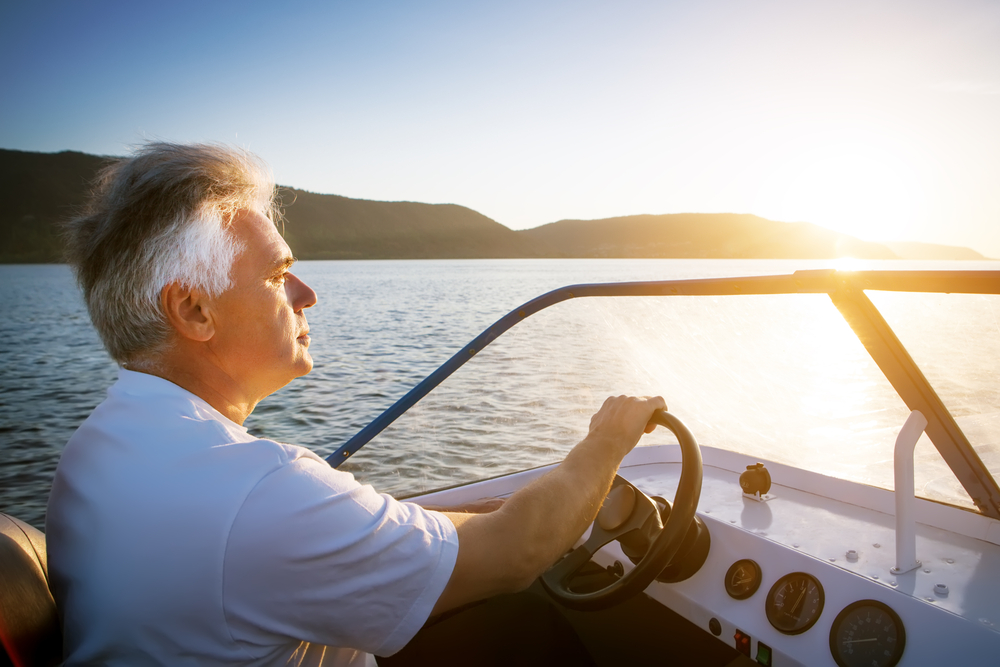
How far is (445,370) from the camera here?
2057 mm

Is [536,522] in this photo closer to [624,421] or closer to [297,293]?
[624,421]

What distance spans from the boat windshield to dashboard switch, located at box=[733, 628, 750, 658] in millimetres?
574

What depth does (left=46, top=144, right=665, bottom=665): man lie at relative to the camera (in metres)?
0.75

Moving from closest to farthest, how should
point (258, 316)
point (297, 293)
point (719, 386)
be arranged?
point (258, 316) < point (297, 293) < point (719, 386)

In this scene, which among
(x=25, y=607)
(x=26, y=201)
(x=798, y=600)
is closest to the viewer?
(x=25, y=607)

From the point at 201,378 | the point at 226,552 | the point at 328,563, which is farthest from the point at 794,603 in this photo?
the point at 201,378

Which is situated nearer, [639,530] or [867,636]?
[867,636]

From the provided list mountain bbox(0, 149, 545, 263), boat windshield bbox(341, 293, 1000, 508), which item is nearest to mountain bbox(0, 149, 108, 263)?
mountain bbox(0, 149, 545, 263)

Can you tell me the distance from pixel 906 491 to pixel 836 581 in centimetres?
25

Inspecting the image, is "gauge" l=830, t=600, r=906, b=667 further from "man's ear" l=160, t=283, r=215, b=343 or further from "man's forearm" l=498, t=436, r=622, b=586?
"man's ear" l=160, t=283, r=215, b=343

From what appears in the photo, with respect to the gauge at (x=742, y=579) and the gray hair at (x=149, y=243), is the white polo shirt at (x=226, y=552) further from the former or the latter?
the gauge at (x=742, y=579)

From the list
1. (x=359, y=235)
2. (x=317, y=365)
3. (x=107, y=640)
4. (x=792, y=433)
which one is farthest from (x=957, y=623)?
(x=359, y=235)

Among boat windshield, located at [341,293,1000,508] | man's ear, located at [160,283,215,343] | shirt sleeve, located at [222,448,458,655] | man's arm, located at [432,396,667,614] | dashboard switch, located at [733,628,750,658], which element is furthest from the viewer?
dashboard switch, located at [733,628,750,658]

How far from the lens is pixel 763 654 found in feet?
4.41
